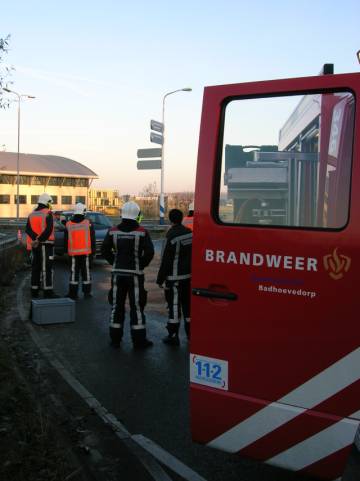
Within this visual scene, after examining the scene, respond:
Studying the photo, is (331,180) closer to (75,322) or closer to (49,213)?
(75,322)

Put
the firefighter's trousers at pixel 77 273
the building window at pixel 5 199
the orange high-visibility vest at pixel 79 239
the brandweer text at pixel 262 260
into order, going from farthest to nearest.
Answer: the building window at pixel 5 199 < the orange high-visibility vest at pixel 79 239 < the firefighter's trousers at pixel 77 273 < the brandweer text at pixel 262 260

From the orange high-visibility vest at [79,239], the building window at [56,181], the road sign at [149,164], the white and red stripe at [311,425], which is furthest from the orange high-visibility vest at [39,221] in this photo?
the building window at [56,181]

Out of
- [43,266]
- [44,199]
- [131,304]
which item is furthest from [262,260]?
[44,199]

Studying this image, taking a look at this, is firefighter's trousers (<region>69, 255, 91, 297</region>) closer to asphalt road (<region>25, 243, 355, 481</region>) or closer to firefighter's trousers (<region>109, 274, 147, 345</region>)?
asphalt road (<region>25, 243, 355, 481</region>)

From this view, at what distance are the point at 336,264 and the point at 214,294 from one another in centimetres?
75

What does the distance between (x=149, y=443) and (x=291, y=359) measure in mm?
1947

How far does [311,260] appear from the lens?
2951 mm

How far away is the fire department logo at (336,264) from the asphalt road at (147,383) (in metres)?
1.66

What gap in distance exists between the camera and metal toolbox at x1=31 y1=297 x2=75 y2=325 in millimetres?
8898

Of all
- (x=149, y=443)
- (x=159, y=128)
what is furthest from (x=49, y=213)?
(x=159, y=128)

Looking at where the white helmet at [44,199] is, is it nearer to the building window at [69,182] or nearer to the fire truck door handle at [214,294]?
the fire truck door handle at [214,294]

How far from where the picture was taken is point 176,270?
7.69 meters

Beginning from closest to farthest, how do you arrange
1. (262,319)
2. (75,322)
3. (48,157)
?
1. (262,319)
2. (75,322)
3. (48,157)

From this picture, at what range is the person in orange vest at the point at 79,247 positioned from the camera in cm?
1148
